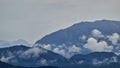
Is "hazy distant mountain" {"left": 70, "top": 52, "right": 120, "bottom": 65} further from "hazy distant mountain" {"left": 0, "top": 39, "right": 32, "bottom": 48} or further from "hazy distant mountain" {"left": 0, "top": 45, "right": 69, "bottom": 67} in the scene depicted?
"hazy distant mountain" {"left": 0, "top": 39, "right": 32, "bottom": 48}

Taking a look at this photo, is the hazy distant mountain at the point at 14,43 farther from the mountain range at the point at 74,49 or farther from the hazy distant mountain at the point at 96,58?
the hazy distant mountain at the point at 96,58

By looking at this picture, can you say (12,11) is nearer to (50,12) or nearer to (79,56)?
(50,12)

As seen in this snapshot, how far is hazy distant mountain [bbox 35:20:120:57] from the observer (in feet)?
22.6

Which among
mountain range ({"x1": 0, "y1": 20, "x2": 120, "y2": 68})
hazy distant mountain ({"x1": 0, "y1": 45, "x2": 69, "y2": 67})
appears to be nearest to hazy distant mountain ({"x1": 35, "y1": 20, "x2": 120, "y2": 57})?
mountain range ({"x1": 0, "y1": 20, "x2": 120, "y2": 68})

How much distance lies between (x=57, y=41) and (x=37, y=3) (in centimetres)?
82

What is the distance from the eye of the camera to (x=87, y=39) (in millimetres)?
6930

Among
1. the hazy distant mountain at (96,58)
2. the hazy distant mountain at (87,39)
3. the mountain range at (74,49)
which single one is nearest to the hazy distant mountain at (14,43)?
the mountain range at (74,49)

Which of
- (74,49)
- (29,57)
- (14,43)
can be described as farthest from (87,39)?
(14,43)

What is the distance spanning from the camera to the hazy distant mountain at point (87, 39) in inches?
271

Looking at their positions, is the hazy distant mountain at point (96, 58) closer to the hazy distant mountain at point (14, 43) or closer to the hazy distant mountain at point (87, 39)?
the hazy distant mountain at point (87, 39)

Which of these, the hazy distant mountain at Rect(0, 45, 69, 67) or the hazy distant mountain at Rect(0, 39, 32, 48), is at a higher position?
the hazy distant mountain at Rect(0, 39, 32, 48)

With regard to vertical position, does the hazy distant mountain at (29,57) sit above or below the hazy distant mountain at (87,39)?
below

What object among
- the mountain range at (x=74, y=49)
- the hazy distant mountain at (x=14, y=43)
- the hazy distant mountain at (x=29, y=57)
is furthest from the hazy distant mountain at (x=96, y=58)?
the hazy distant mountain at (x=14, y=43)

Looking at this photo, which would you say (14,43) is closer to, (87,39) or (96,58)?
(87,39)
